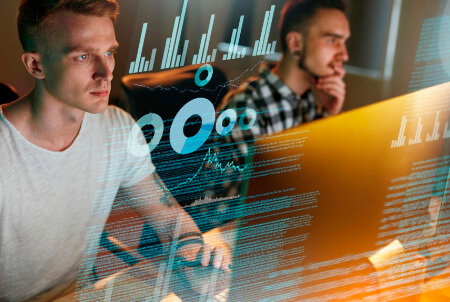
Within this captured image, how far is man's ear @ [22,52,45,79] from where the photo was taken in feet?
2.24

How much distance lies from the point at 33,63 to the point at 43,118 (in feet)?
0.27

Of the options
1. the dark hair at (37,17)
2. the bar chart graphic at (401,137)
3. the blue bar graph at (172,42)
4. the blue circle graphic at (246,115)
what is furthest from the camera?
the bar chart graphic at (401,137)

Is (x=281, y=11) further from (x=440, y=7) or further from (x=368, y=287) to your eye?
(x=368, y=287)

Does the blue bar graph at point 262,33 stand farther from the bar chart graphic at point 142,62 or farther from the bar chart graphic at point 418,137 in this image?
the bar chart graphic at point 418,137

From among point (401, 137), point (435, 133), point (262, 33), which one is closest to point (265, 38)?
point (262, 33)

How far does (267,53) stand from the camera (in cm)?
89

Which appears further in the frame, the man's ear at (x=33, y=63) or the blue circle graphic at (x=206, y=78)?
the blue circle graphic at (x=206, y=78)

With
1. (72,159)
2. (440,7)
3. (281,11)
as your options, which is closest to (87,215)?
(72,159)

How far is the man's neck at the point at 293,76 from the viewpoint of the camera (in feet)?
3.03

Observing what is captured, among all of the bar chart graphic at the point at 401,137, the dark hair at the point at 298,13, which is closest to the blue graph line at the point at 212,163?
the dark hair at the point at 298,13

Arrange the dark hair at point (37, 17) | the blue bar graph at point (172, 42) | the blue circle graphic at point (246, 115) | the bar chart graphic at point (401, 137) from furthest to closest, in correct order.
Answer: the bar chart graphic at point (401, 137), the blue circle graphic at point (246, 115), the blue bar graph at point (172, 42), the dark hair at point (37, 17)

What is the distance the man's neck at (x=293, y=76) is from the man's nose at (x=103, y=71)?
330 millimetres

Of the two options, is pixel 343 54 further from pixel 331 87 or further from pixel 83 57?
pixel 83 57

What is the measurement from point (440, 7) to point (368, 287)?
68 centimetres
